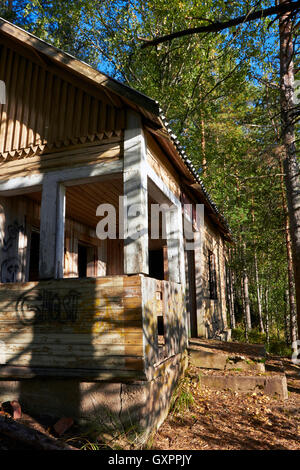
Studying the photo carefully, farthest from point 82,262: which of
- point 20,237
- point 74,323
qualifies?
point 74,323

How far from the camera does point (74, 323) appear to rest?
14.9 feet

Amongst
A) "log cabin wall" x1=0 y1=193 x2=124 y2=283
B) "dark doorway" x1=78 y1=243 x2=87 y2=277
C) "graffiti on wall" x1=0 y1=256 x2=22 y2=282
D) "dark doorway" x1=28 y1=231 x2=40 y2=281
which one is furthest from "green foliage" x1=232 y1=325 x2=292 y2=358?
"graffiti on wall" x1=0 y1=256 x2=22 y2=282

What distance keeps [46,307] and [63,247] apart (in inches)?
39.8

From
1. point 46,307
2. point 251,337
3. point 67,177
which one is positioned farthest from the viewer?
point 251,337

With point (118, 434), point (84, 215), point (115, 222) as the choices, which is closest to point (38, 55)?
point (84, 215)

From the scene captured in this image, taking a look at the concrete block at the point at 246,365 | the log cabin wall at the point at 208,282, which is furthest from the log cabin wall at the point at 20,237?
the concrete block at the point at 246,365

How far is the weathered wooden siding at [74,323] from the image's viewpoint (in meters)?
4.29

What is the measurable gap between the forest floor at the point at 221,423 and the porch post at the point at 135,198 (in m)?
2.29

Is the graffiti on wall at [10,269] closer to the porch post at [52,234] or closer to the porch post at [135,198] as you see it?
the porch post at [52,234]

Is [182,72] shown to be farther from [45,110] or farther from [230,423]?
[230,423]

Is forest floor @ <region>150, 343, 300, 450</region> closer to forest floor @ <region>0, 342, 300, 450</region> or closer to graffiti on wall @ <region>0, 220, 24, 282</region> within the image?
forest floor @ <region>0, 342, 300, 450</region>

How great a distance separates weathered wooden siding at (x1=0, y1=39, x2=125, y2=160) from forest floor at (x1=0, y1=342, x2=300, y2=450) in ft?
14.2

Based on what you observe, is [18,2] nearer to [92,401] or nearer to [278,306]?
[92,401]

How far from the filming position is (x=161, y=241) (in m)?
11.6
